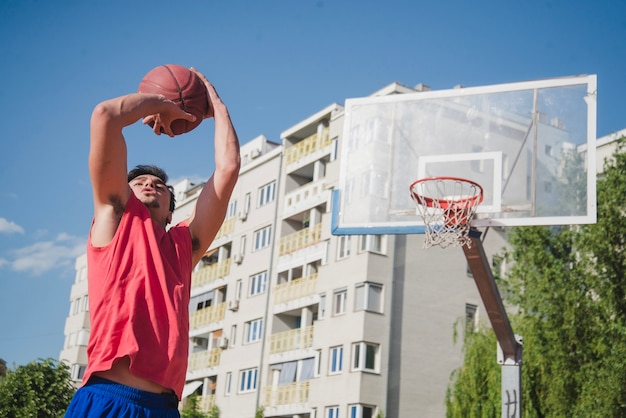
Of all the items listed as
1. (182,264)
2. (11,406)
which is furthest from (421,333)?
(182,264)

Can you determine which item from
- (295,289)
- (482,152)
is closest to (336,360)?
(295,289)

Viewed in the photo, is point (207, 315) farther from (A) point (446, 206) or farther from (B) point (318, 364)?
(A) point (446, 206)

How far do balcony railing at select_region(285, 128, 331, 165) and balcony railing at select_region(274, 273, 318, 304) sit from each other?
20.2ft

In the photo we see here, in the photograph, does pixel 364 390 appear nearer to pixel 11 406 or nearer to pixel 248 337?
pixel 248 337

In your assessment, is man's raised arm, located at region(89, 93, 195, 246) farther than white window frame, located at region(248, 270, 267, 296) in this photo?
No

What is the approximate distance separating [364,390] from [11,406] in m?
16.2

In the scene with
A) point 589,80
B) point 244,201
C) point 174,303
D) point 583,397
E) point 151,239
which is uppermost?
point 244,201

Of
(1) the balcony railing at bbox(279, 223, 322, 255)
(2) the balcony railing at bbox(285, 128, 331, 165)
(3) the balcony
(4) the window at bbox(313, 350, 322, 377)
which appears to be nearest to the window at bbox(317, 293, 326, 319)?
(4) the window at bbox(313, 350, 322, 377)

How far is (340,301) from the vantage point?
131 ft

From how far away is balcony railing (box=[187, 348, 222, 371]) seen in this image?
1909 inches

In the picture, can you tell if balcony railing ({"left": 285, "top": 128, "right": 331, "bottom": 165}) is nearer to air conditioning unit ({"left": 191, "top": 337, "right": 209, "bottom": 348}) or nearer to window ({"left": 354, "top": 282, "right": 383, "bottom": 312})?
window ({"left": 354, "top": 282, "right": 383, "bottom": 312})

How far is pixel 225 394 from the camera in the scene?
4666 centimetres

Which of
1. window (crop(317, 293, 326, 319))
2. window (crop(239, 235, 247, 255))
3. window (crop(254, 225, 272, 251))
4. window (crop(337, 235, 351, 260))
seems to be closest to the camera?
window (crop(337, 235, 351, 260))

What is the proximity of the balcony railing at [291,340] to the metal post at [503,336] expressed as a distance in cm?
2587
